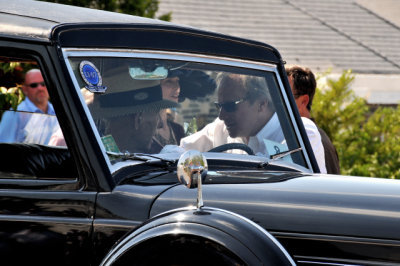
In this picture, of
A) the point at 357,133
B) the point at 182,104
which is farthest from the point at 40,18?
the point at 357,133

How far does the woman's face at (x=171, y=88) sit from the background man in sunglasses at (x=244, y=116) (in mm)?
202

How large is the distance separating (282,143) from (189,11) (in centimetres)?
1362

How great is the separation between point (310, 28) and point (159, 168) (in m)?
15.6

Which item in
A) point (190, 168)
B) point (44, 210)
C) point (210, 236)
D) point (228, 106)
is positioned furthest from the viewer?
point (228, 106)

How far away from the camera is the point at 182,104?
3.33m

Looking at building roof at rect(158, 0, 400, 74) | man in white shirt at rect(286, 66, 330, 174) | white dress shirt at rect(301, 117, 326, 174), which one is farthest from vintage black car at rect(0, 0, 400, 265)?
building roof at rect(158, 0, 400, 74)

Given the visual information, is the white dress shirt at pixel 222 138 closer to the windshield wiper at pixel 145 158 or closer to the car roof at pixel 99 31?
the windshield wiper at pixel 145 158

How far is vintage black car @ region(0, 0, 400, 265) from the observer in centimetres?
237

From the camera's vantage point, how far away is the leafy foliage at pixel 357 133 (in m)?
9.01

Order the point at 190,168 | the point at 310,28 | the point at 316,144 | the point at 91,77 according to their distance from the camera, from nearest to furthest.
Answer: the point at 190,168, the point at 91,77, the point at 316,144, the point at 310,28

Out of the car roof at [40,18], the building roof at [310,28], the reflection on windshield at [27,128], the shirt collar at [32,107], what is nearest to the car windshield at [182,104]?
the car roof at [40,18]

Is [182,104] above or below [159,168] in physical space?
above

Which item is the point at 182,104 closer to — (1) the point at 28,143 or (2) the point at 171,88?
(2) the point at 171,88

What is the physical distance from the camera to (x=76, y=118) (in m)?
2.79
